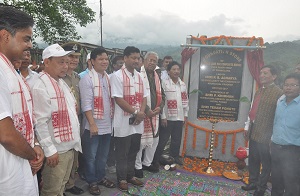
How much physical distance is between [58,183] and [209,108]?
3956 millimetres

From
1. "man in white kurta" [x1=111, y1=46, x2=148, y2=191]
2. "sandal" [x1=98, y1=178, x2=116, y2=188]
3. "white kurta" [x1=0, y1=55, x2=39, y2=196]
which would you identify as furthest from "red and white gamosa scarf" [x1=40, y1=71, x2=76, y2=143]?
"sandal" [x1=98, y1=178, x2=116, y2=188]

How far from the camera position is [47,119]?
2473 mm

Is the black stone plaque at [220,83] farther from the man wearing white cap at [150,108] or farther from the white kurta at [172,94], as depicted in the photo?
the man wearing white cap at [150,108]

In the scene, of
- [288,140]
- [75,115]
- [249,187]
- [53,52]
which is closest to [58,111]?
[75,115]

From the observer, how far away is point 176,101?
17.0 feet

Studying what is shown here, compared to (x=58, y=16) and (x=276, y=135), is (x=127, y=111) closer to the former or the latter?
(x=276, y=135)

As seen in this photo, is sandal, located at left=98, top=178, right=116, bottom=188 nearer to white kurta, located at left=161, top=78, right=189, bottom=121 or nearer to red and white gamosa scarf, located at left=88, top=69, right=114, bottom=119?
red and white gamosa scarf, located at left=88, top=69, right=114, bottom=119

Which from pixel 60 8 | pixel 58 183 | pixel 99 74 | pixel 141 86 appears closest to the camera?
pixel 58 183

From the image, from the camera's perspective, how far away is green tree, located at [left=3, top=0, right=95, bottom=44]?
50.2 feet

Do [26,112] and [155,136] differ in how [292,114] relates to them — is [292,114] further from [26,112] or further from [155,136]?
[26,112]

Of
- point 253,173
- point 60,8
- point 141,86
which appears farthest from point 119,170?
point 60,8

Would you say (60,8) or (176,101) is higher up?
(60,8)

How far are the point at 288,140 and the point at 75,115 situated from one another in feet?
9.09

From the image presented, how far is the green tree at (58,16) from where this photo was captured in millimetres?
15305
